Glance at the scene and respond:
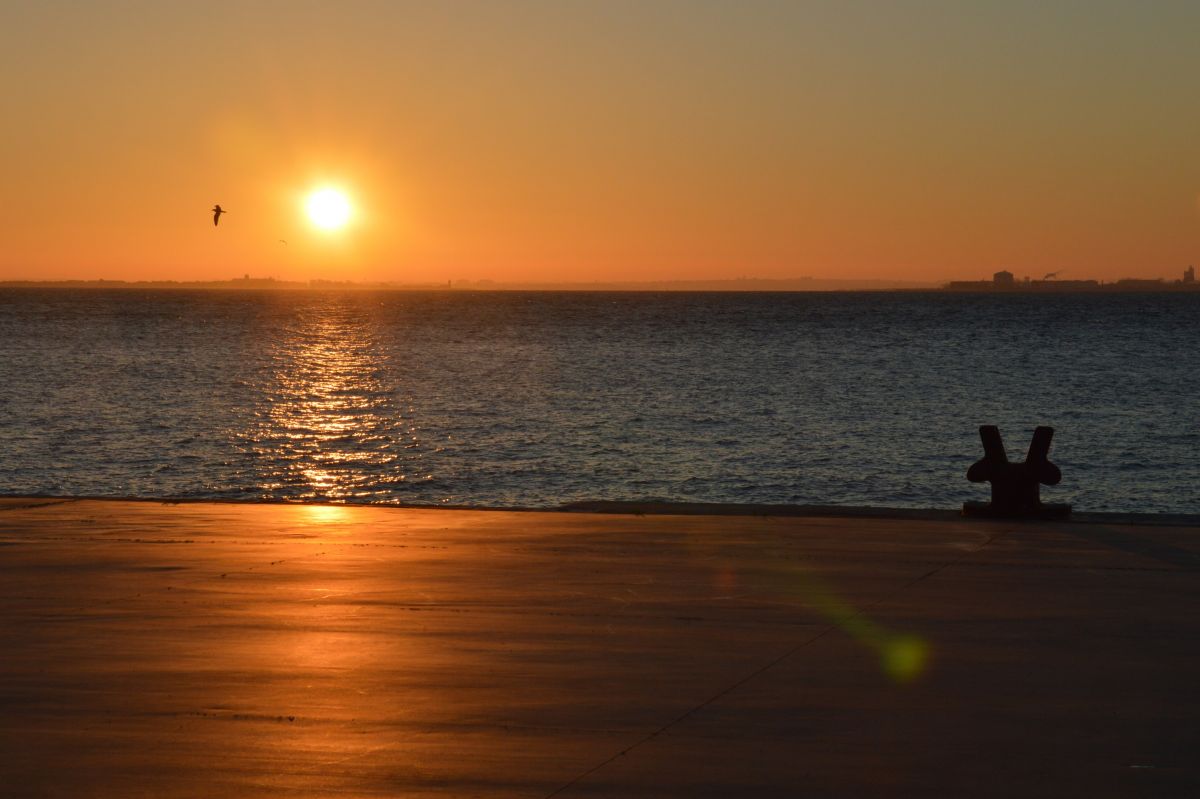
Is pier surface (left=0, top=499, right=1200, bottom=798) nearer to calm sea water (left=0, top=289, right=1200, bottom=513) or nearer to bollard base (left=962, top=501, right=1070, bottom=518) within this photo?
bollard base (left=962, top=501, right=1070, bottom=518)

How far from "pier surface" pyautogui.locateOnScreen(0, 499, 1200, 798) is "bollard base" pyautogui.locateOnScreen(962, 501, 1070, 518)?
82cm

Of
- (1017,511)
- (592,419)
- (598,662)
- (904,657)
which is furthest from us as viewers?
(592,419)

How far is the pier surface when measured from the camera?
238 inches

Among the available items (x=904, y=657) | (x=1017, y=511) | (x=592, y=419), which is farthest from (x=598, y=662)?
(x=592, y=419)

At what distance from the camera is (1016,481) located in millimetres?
13539

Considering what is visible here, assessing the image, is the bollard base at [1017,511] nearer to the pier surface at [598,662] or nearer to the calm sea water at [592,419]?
the pier surface at [598,662]

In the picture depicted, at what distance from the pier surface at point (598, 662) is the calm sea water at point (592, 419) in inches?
727

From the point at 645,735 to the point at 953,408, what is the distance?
51160mm

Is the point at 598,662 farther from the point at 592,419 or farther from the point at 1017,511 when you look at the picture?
the point at 592,419

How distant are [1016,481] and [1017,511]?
0.28 meters

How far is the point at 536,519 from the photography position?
1338 cm

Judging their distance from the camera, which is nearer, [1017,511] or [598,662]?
[598,662]

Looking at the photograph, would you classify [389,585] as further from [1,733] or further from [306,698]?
[1,733]

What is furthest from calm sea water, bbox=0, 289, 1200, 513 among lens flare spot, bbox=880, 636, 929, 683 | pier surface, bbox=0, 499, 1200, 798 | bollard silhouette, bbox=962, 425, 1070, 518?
lens flare spot, bbox=880, 636, 929, 683
